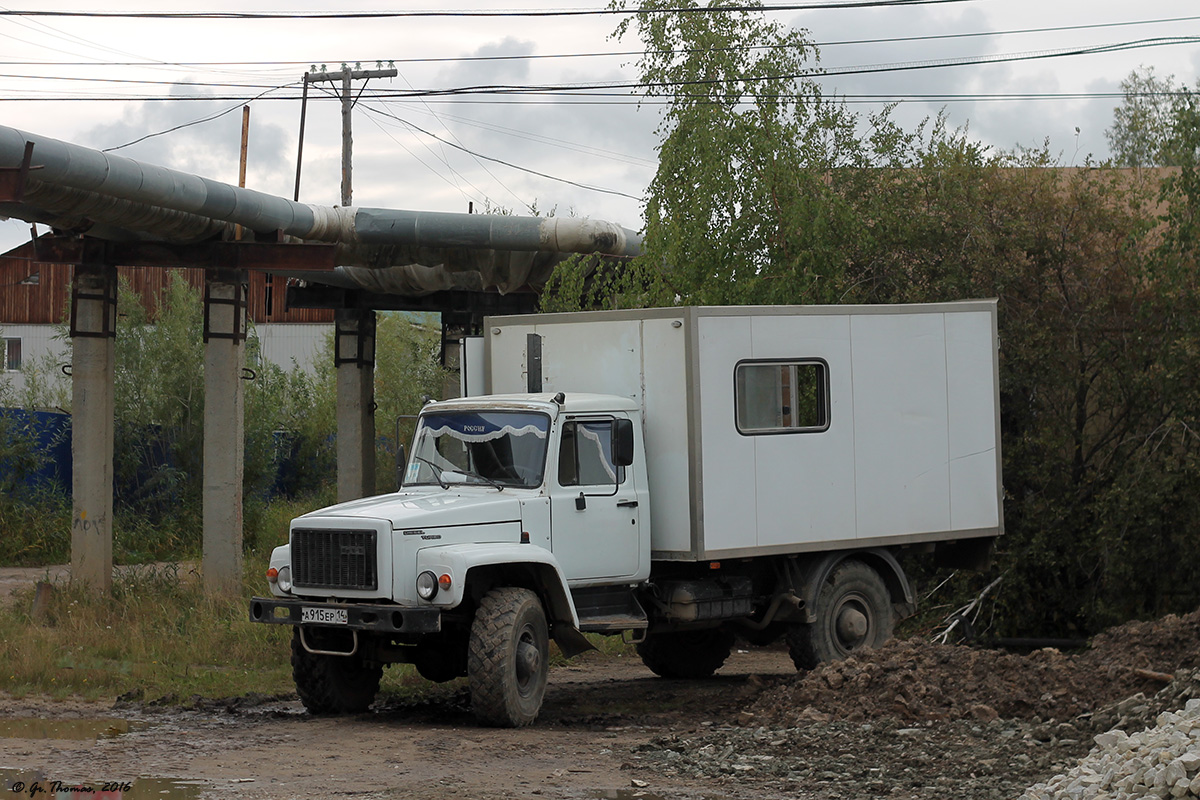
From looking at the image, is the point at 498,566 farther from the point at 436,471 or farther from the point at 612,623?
the point at 612,623

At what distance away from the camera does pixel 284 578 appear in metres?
10.2

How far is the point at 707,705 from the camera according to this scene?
1159 centimetres

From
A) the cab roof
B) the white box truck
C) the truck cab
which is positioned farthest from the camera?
the cab roof

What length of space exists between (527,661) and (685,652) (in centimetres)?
388

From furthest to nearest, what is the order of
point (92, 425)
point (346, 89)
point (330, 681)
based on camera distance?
point (346, 89)
point (92, 425)
point (330, 681)

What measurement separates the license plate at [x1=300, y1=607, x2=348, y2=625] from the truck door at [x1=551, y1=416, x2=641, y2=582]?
177 cm

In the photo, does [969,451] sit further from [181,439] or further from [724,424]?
[181,439]

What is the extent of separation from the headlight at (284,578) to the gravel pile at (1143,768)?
217 inches

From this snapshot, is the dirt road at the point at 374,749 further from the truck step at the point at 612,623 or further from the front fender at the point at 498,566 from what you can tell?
the front fender at the point at 498,566

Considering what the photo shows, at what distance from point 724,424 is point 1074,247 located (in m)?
7.39

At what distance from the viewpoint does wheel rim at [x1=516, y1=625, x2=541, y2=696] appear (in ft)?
33.0

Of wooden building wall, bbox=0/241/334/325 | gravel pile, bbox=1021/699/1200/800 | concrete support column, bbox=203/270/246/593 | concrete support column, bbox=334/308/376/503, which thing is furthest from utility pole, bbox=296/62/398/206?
gravel pile, bbox=1021/699/1200/800

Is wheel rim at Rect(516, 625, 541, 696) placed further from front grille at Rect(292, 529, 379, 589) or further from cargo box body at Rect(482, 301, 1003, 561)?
cargo box body at Rect(482, 301, 1003, 561)

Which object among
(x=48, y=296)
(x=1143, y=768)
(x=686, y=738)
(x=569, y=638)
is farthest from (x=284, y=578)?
(x=48, y=296)
